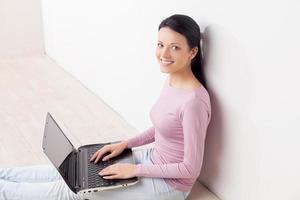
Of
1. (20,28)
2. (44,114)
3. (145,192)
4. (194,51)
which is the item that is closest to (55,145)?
(145,192)

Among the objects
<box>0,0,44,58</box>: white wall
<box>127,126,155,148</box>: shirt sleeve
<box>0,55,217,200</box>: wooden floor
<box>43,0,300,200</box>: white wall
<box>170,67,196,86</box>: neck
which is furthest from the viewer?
<box>0,0,44,58</box>: white wall

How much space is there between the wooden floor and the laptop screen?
362 millimetres

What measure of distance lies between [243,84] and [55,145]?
700mm

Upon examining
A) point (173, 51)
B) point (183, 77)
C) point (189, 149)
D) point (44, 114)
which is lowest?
point (44, 114)

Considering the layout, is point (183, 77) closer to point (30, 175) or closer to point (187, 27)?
point (187, 27)

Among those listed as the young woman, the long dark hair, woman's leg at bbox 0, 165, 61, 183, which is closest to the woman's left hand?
the young woman

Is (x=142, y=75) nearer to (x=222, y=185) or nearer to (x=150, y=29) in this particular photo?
(x=150, y=29)

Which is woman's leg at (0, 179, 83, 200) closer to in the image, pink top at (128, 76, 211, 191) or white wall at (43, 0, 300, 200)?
pink top at (128, 76, 211, 191)

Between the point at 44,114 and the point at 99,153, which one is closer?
the point at 99,153

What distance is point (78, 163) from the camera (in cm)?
159

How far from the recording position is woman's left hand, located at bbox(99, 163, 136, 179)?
1.46m

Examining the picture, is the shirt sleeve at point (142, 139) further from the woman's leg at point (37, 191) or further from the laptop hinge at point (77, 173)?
the woman's leg at point (37, 191)

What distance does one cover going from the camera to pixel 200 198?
162 centimetres

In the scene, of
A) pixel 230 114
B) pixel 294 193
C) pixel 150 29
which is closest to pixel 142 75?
pixel 150 29
